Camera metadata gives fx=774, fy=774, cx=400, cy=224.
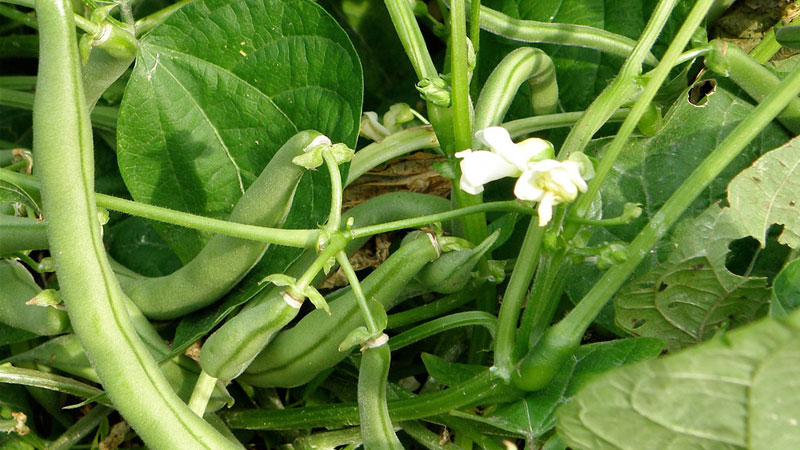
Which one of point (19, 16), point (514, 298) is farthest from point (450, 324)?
point (19, 16)

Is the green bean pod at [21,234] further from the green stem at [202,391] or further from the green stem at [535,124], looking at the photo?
the green stem at [535,124]

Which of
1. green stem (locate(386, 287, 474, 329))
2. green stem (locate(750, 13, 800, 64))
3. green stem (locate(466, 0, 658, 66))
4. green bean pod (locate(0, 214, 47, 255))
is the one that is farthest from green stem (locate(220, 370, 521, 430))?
green stem (locate(750, 13, 800, 64))

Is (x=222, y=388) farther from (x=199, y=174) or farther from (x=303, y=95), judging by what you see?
(x=303, y=95)

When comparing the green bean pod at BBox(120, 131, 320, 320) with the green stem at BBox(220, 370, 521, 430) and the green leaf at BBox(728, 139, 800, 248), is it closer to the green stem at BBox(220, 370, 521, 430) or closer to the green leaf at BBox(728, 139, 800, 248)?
the green stem at BBox(220, 370, 521, 430)

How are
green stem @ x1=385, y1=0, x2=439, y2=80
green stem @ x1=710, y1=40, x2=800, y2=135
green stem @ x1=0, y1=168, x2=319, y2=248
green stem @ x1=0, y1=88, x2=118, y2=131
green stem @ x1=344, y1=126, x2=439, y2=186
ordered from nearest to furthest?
green stem @ x1=0, y1=168, x2=319, y2=248 → green stem @ x1=385, y1=0, x2=439, y2=80 → green stem @ x1=710, y1=40, x2=800, y2=135 → green stem @ x1=344, y1=126, x2=439, y2=186 → green stem @ x1=0, y1=88, x2=118, y2=131

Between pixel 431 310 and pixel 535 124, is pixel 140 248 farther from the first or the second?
pixel 535 124

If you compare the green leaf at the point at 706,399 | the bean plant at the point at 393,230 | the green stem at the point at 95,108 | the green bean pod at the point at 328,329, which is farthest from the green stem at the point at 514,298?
the green stem at the point at 95,108
